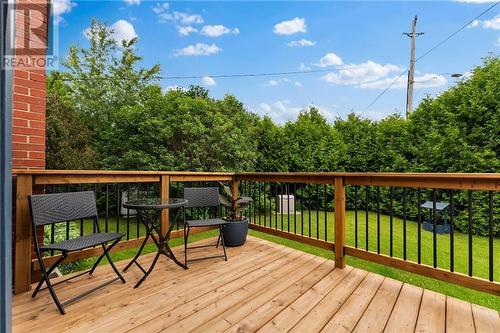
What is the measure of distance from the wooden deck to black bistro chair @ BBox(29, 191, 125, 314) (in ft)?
0.48

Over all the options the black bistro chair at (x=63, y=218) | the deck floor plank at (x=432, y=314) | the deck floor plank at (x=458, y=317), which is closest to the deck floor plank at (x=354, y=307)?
the deck floor plank at (x=432, y=314)

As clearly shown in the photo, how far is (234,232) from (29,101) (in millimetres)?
2655

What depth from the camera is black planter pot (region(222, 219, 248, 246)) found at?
359 centimetres

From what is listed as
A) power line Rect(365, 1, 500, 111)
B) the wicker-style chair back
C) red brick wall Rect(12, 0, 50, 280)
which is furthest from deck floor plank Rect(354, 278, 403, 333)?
power line Rect(365, 1, 500, 111)

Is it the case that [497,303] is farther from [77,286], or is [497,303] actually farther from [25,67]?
[25,67]

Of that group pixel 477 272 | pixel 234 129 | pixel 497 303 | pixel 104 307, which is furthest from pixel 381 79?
pixel 104 307

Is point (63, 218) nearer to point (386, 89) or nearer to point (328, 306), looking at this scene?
point (328, 306)

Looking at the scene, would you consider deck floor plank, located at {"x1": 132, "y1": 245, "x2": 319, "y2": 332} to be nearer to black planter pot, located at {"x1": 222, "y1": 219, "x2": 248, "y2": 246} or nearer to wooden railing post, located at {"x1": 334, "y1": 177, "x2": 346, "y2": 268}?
wooden railing post, located at {"x1": 334, "y1": 177, "x2": 346, "y2": 268}

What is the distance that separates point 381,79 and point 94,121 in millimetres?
10604

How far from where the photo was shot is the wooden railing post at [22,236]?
2.15 m

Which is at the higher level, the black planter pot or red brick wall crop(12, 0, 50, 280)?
red brick wall crop(12, 0, 50, 280)

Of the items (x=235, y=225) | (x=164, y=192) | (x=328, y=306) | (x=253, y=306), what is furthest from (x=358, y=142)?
(x=253, y=306)

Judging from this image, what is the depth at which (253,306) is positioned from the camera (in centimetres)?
202

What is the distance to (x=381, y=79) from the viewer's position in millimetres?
10172
